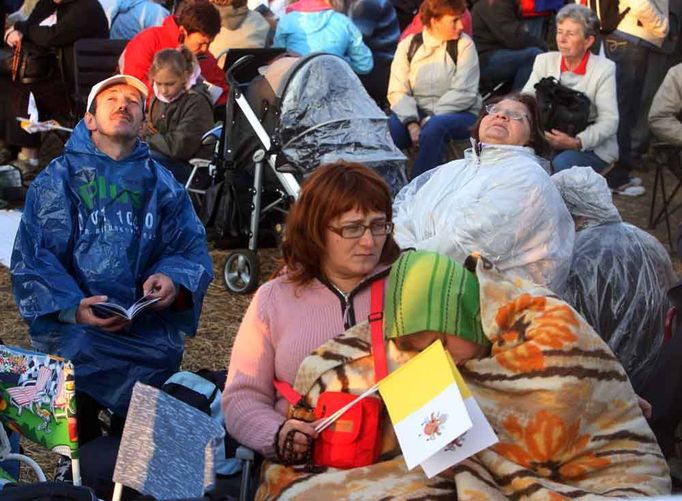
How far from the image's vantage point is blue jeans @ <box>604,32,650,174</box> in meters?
9.95

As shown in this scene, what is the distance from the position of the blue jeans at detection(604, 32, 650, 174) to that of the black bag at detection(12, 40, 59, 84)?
451cm

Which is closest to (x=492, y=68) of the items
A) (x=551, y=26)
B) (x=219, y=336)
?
(x=551, y=26)

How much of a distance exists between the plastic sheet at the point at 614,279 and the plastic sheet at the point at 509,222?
40 cm

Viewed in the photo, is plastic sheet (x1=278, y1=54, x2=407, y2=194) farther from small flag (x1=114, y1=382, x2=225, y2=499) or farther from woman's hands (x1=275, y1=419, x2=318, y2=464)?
Answer: small flag (x1=114, y1=382, x2=225, y2=499)

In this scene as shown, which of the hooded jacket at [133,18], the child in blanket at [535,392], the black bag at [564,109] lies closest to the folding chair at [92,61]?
the hooded jacket at [133,18]

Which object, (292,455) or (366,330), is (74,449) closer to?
(292,455)

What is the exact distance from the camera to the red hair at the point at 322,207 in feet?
12.8

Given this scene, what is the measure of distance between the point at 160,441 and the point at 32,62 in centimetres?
698

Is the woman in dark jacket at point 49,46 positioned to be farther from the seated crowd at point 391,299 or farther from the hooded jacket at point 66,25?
the seated crowd at point 391,299

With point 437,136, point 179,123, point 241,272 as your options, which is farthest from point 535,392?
point 437,136

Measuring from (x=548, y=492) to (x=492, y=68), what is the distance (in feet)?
24.2

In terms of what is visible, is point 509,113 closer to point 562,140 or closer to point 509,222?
point 509,222

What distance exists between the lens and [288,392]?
379cm

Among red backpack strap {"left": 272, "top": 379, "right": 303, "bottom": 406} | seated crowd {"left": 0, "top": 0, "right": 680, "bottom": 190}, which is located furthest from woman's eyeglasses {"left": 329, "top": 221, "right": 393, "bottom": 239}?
seated crowd {"left": 0, "top": 0, "right": 680, "bottom": 190}
